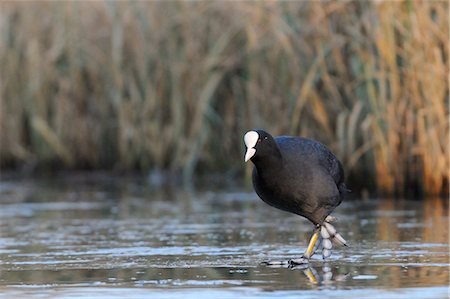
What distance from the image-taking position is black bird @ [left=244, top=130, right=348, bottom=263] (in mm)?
7676

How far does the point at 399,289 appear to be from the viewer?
6160mm

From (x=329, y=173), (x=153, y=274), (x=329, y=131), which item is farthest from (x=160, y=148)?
(x=153, y=274)

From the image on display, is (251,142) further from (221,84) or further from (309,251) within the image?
(221,84)

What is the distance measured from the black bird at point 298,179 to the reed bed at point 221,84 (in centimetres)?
346

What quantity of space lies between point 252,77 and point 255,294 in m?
8.26

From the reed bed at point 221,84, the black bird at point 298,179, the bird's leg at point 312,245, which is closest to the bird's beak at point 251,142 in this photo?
the black bird at point 298,179

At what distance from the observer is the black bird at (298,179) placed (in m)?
7.68

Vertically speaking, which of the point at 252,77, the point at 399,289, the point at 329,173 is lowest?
the point at 399,289

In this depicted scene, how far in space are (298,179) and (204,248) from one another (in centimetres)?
108

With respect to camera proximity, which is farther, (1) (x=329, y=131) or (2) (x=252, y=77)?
(2) (x=252, y=77)

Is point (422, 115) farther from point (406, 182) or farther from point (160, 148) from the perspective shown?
point (160, 148)

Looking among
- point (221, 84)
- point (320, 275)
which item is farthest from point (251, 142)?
point (221, 84)

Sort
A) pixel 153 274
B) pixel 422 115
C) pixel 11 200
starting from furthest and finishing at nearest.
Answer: pixel 11 200
pixel 422 115
pixel 153 274

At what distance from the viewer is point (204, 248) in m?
8.54
